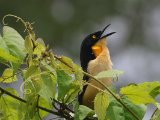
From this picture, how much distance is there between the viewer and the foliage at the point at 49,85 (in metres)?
1.68

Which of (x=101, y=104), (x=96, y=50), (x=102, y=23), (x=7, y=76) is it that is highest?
(x=102, y=23)

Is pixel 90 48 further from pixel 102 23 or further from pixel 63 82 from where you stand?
pixel 102 23

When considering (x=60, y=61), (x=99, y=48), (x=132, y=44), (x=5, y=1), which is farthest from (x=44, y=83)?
(x=132, y=44)

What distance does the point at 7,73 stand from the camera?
5.92 ft

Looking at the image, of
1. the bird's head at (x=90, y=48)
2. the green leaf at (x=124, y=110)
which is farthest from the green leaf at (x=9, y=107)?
the bird's head at (x=90, y=48)

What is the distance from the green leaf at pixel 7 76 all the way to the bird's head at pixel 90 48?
53.4 inches

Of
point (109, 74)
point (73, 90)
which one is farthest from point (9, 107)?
point (109, 74)

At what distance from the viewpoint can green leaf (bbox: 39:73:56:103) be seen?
5.48 feet

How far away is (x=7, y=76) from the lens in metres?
1.80

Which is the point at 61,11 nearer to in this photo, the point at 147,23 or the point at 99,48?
the point at 147,23

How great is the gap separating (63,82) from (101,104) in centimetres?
11

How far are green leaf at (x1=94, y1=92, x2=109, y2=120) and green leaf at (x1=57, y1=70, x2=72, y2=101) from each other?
0.26 feet

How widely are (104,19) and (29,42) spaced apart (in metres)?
10.4

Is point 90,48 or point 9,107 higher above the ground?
point 90,48
